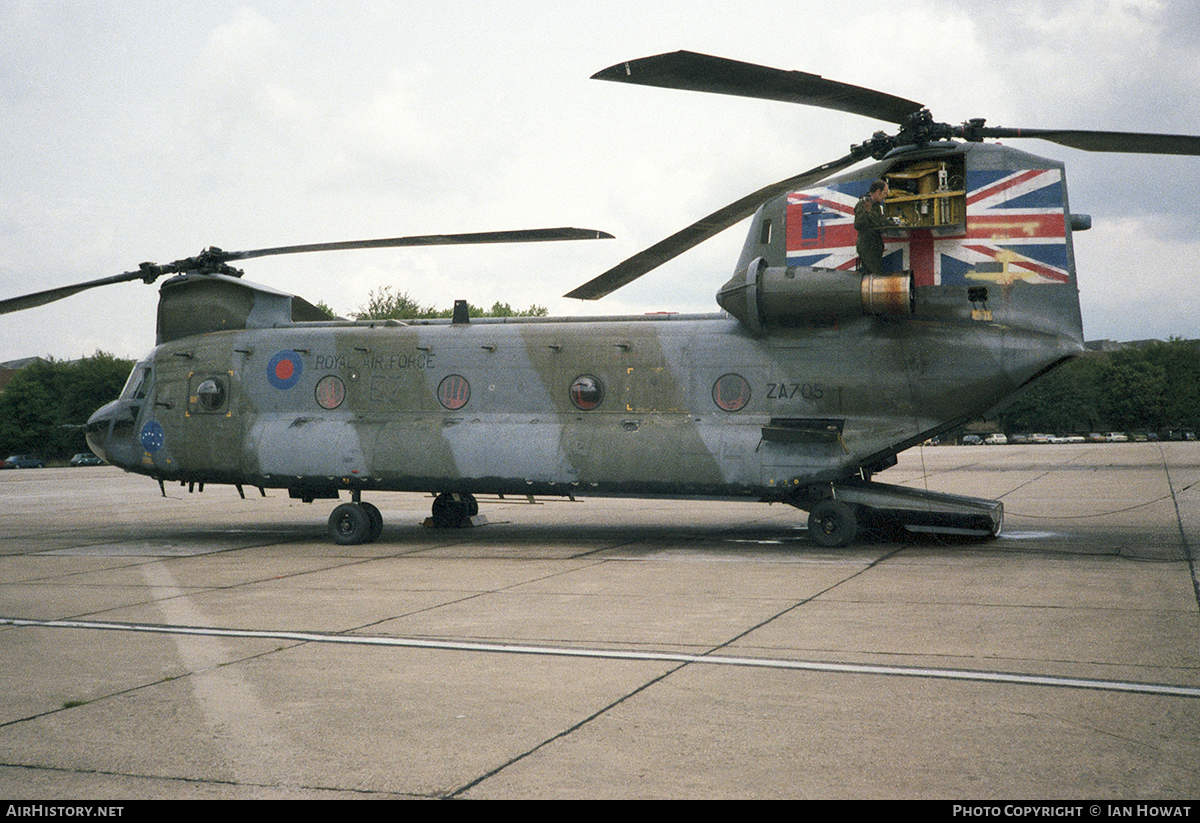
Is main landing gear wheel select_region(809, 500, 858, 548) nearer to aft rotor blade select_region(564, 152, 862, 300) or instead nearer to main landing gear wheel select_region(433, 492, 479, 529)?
aft rotor blade select_region(564, 152, 862, 300)

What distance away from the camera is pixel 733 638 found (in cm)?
711

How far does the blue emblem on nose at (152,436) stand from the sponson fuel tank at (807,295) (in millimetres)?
9104

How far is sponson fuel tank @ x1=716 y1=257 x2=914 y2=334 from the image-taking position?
12.0 metres

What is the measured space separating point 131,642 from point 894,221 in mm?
9793

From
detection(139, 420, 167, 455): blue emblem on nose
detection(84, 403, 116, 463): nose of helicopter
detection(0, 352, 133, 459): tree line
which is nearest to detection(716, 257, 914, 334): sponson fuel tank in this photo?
detection(139, 420, 167, 455): blue emblem on nose

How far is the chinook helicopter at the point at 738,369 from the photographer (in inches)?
473

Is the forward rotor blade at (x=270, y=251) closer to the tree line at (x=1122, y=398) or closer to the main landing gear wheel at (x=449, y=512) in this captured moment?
the main landing gear wheel at (x=449, y=512)

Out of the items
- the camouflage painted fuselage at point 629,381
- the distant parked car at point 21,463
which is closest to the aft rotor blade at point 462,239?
the camouflage painted fuselage at point 629,381

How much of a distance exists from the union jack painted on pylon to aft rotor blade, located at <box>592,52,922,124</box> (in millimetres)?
1964

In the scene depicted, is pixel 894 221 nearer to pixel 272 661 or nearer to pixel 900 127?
pixel 900 127

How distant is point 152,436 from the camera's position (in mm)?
15008

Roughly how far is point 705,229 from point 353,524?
6.68 m

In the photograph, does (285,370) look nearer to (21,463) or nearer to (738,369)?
(738,369)
